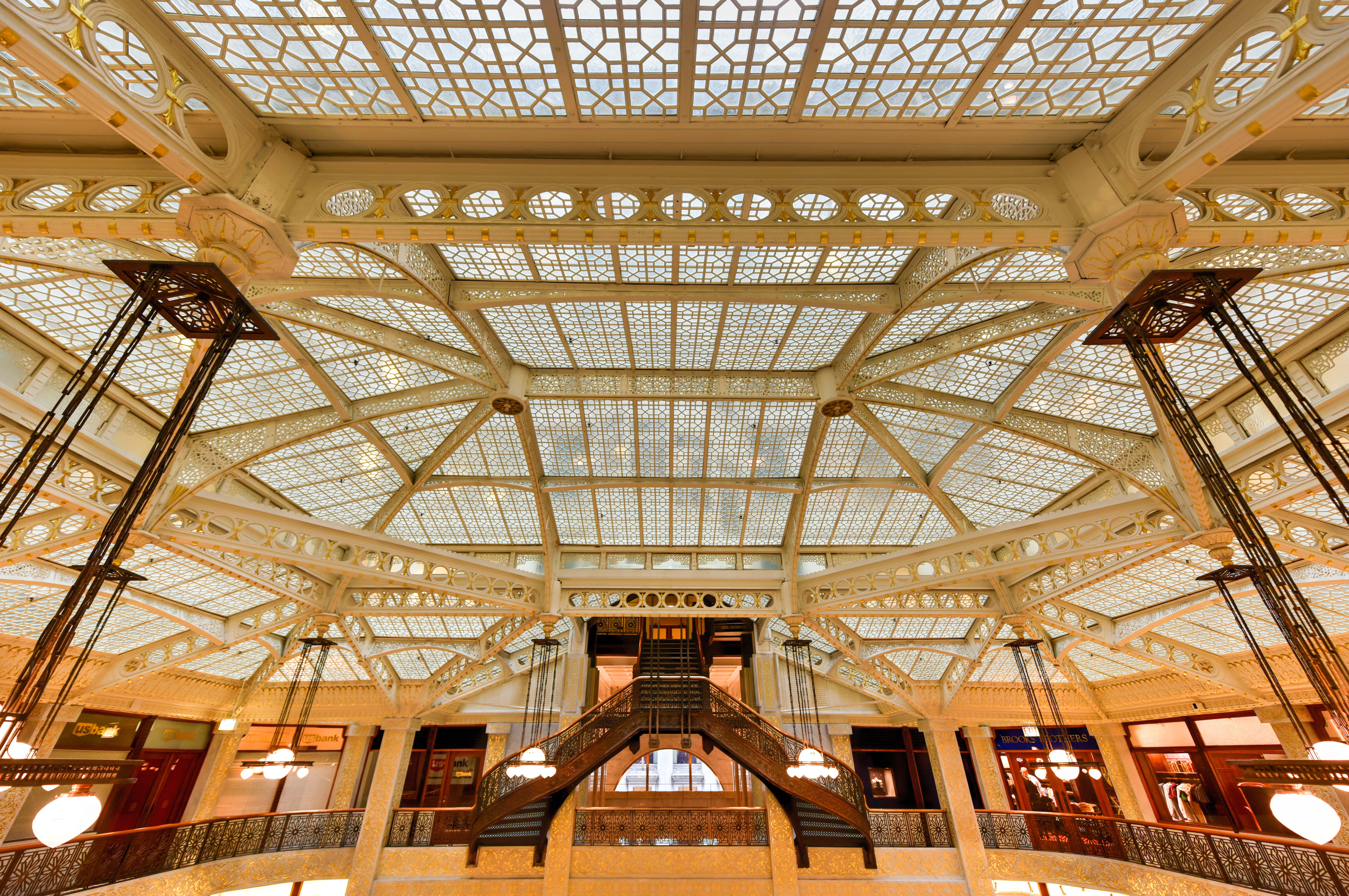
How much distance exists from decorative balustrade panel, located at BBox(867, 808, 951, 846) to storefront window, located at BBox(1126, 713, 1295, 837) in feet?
19.3

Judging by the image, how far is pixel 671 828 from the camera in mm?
15883

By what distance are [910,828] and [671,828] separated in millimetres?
6942

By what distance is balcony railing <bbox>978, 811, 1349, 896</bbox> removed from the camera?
10.9 m

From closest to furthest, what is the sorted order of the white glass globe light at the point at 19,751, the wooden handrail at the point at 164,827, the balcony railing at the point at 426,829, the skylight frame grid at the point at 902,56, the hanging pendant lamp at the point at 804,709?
the skylight frame grid at the point at 902,56 < the white glass globe light at the point at 19,751 < the wooden handrail at the point at 164,827 < the hanging pendant lamp at the point at 804,709 < the balcony railing at the point at 426,829

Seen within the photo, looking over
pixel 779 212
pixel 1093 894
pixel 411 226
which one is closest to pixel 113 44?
pixel 411 226

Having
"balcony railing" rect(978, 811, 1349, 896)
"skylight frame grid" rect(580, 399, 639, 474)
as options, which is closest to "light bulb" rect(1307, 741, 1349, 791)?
"balcony railing" rect(978, 811, 1349, 896)

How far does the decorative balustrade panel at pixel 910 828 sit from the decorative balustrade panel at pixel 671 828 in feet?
11.6

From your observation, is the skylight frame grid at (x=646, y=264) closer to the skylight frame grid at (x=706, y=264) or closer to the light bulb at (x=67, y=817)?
the skylight frame grid at (x=706, y=264)

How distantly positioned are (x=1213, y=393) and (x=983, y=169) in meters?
7.31

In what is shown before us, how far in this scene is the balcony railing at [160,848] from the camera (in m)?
11.0

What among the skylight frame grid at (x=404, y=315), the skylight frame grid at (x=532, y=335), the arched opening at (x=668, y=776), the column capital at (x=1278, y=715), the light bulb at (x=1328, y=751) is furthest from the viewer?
the arched opening at (x=668, y=776)

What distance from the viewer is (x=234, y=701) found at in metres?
19.8

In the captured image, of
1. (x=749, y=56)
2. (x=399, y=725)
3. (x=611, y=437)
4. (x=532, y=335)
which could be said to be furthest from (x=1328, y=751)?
(x=399, y=725)

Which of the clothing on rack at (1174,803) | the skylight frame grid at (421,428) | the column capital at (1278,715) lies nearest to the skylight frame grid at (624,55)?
the skylight frame grid at (421,428)
